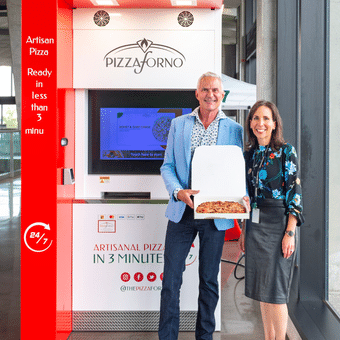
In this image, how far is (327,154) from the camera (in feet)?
9.23

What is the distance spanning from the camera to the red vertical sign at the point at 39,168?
244 cm

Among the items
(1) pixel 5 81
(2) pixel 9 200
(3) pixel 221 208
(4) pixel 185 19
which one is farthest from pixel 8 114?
(3) pixel 221 208

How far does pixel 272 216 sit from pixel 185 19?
5.44 feet

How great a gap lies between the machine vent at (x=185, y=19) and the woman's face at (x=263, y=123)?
3.80 feet

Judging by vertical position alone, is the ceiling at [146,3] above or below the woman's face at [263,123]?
above

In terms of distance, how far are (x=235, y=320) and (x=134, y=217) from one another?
118 centimetres

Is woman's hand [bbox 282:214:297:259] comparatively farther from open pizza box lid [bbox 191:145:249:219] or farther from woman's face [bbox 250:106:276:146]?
woman's face [bbox 250:106:276:146]

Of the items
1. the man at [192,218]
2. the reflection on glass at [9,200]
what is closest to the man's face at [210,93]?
the man at [192,218]

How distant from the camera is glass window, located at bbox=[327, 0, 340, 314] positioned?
265 cm

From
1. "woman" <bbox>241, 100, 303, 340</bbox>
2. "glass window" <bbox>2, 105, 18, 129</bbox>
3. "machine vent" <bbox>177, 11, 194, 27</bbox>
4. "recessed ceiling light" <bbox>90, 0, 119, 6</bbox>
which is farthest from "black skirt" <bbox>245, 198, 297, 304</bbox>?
"glass window" <bbox>2, 105, 18, 129</bbox>

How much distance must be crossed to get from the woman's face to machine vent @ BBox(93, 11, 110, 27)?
1.46 m

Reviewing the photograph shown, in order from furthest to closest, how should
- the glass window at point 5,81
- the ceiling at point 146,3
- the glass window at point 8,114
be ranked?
the glass window at point 8,114 < the glass window at point 5,81 < the ceiling at point 146,3

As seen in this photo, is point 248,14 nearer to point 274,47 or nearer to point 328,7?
point 274,47

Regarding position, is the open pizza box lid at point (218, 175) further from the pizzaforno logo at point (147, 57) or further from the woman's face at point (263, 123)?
the pizzaforno logo at point (147, 57)
